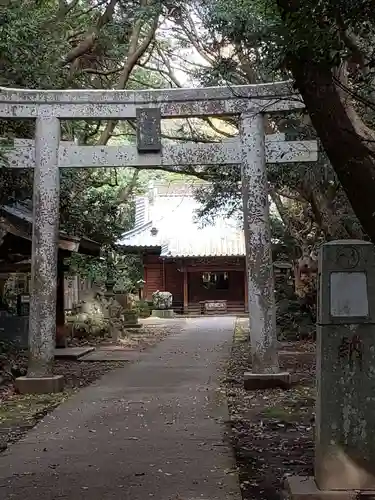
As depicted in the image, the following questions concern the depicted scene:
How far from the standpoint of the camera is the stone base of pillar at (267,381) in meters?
8.66

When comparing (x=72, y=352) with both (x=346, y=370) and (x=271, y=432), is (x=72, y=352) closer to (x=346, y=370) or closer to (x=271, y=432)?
(x=271, y=432)

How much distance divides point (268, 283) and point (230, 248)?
21094 millimetres

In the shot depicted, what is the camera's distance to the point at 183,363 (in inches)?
475

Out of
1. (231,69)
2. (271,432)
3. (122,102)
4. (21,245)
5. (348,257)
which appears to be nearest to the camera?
(348,257)

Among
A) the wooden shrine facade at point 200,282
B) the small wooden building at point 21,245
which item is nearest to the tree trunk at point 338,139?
the small wooden building at point 21,245

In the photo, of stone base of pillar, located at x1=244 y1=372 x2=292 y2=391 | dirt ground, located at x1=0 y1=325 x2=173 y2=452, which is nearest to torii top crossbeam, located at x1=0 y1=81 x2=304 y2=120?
stone base of pillar, located at x1=244 y1=372 x2=292 y2=391

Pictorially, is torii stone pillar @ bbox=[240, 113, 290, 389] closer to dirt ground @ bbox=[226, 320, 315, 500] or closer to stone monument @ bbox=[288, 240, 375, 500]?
dirt ground @ bbox=[226, 320, 315, 500]

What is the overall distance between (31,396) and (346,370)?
5.49m

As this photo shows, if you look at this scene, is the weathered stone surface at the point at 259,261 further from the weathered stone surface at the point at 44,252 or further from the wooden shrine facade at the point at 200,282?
the wooden shrine facade at the point at 200,282

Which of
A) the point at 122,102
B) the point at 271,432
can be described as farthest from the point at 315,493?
the point at 122,102

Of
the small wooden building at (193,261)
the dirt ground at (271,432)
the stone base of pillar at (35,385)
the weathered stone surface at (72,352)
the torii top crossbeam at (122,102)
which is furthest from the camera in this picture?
the small wooden building at (193,261)

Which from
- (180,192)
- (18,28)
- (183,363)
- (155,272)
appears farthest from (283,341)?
(180,192)

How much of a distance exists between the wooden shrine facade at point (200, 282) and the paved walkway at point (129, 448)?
2055 centimetres

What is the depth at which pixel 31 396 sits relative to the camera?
27.7 feet
